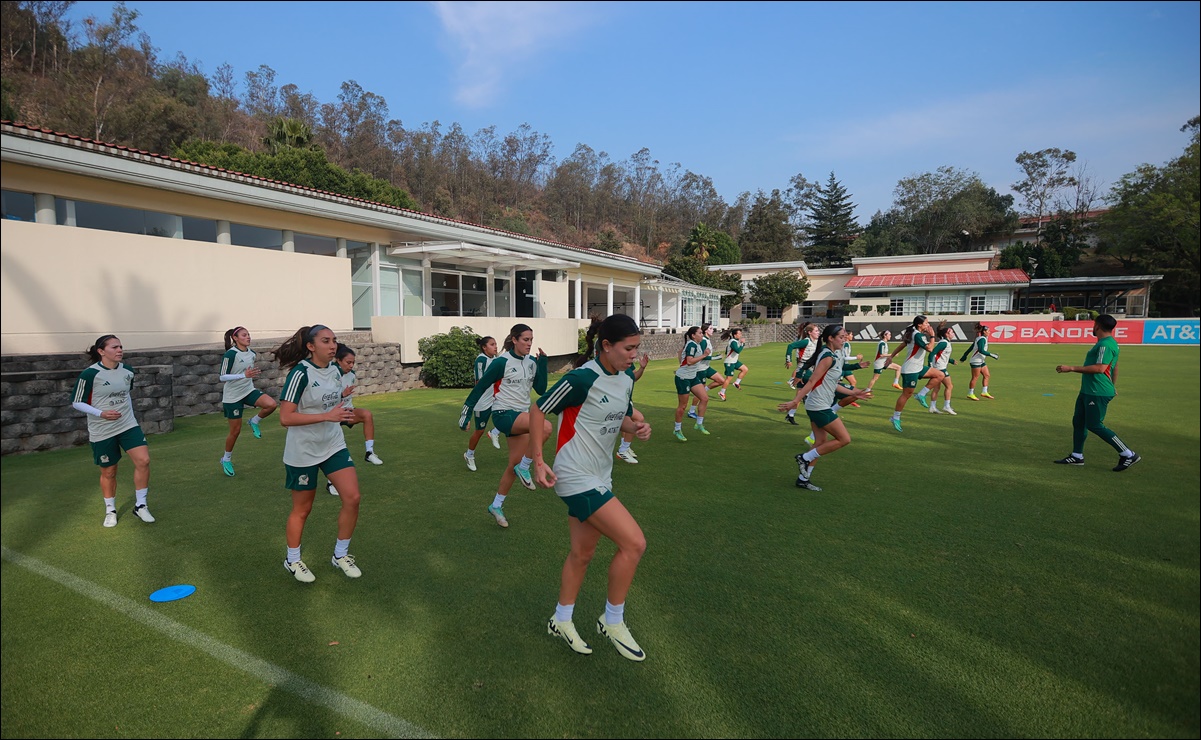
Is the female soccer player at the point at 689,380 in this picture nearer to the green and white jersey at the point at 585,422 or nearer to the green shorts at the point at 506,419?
the green shorts at the point at 506,419

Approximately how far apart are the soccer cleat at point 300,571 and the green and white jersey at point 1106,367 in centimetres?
872

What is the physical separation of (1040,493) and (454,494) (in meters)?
6.62

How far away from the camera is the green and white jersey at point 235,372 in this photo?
775 cm

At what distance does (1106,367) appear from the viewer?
7047 mm

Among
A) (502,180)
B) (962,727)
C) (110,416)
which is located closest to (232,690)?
(110,416)

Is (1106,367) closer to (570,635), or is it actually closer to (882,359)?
(882,359)

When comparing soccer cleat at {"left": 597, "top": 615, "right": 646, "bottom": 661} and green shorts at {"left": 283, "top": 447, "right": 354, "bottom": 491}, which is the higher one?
green shorts at {"left": 283, "top": 447, "right": 354, "bottom": 491}

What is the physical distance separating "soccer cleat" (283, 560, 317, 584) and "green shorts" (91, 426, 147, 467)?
98.0 inches

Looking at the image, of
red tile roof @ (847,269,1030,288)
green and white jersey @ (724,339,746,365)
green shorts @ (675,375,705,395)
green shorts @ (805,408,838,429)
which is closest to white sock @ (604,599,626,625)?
green shorts @ (805,408,838,429)

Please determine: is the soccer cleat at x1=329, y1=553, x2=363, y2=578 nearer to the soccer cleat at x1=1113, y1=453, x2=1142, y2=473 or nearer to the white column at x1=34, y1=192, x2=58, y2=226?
the white column at x1=34, y1=192, x2=58, y2=226

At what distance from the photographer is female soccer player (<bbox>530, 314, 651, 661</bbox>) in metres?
3.33

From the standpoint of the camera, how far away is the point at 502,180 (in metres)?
72.1

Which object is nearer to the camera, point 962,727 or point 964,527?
point 962,727

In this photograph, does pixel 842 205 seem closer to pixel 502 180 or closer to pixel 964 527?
pixel 502 180
